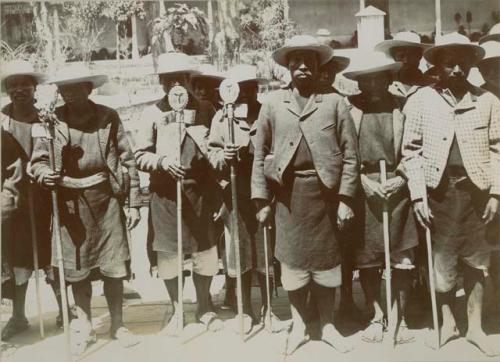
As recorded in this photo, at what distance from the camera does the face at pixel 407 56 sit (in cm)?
471

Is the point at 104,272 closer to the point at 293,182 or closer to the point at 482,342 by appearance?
the point at 293,182

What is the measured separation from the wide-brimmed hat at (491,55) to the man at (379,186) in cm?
69

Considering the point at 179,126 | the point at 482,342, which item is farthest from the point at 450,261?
the point at 179,126

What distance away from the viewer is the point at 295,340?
4.21 metres

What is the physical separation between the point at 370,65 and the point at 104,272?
2.42m

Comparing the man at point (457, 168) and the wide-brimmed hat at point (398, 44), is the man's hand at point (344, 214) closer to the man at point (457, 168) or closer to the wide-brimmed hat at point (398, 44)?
the man at point (457, 168)

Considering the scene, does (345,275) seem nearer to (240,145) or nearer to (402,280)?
(402,280)

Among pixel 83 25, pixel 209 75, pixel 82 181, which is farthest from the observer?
pixel 83 25

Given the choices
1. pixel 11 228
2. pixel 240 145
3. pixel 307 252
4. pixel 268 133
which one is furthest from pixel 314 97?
pixel 11 228

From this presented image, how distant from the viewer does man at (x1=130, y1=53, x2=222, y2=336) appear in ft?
14.5

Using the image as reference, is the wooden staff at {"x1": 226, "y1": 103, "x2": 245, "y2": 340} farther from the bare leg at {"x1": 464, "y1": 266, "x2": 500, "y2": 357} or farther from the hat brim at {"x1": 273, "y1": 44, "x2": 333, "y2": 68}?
the bare leg at {"x1": 464, "y1": 266, "x2": 500, "y2": 357}

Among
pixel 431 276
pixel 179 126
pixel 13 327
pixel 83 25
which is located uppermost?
pixel 83 25

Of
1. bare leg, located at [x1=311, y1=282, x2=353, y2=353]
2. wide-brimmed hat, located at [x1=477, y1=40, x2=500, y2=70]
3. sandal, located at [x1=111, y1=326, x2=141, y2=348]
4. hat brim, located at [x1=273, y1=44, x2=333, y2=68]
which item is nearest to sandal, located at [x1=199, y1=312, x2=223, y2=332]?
sandal, located at [x1=111, y1=326, x2=141, y2=348]

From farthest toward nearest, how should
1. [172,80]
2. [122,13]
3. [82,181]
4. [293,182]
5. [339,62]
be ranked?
1. [122,13]
2. [339,62]
3. [172,80]
4. [82,181]
5. [293,182]
